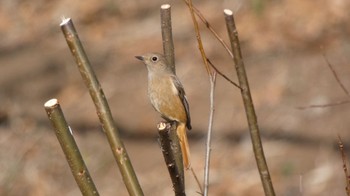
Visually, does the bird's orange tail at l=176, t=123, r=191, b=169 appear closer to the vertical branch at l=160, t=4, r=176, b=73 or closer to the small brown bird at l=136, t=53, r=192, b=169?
the small brown bird at l=136, t=53, r=192, b=169

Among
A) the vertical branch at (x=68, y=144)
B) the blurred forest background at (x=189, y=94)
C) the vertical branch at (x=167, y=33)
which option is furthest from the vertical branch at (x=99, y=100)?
the blurred forest background at (x=189, y=94)

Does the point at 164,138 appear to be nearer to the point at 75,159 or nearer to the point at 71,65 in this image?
the point at 75,159

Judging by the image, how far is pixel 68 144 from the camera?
7.50 feet

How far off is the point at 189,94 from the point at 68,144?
6759mm

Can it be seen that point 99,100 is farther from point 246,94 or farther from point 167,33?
point 167,33

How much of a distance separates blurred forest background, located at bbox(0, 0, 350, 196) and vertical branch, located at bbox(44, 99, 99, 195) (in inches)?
201

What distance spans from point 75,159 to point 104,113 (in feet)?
0.46

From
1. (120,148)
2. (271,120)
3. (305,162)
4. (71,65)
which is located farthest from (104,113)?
(71,65)

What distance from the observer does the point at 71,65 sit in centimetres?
1013

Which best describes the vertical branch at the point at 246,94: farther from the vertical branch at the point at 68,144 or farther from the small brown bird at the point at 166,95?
the small brown bird at the point at 166,95

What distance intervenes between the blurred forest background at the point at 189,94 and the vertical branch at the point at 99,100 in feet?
16.5

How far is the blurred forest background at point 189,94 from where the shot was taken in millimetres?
8000

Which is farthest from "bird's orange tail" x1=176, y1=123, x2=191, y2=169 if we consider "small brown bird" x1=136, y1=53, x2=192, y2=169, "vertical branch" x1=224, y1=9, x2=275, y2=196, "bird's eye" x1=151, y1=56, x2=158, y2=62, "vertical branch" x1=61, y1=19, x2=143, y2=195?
"vertical branch" x1=61, y1=19, x2=143, y2=195

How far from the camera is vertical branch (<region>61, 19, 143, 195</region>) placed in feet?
7.48
